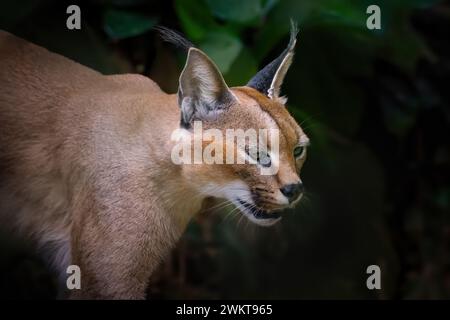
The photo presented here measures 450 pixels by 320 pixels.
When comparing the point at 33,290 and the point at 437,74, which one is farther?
the point at 437,74

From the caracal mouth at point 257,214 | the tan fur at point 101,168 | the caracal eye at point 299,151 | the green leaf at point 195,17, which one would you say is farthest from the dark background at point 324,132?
the caracal mouth at point 257,214

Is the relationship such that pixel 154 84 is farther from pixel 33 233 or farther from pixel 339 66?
pixel 339 66

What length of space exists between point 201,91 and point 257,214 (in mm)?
404

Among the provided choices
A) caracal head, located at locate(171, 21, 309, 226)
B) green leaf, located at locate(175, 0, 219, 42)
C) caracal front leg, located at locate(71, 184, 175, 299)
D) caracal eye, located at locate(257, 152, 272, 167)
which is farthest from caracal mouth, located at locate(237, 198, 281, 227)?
green leaf, located at locate(175, 0, 219, 42)

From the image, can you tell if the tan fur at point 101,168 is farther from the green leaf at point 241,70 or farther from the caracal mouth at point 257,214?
the green leaf at point 241,70

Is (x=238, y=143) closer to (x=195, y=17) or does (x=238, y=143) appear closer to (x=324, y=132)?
(x=195, y=17)

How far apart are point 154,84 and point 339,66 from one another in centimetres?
118

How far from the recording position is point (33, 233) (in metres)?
2.29

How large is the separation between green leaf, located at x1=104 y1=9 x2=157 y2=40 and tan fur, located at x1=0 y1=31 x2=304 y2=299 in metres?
0.26

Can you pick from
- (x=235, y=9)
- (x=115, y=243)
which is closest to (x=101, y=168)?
(x=115, y=243)

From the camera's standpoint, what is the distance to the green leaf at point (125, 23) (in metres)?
2.51

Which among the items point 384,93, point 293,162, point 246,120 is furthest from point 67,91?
point 384,93

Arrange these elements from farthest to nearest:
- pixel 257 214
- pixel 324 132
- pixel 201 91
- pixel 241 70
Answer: pixel 324 132 < pixel 241 70 < pixel 257 214 < pixel 201 91

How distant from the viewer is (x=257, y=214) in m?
2.11
